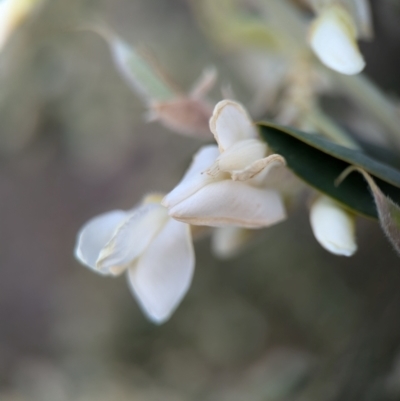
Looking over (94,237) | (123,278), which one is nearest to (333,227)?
(94,237)

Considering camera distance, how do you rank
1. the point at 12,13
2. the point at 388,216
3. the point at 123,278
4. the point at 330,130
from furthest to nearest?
the point at 123,278 → the point at 12,13 → the point at 330,130 → the point at 388,216

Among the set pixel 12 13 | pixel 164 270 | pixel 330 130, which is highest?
pixel 12 13

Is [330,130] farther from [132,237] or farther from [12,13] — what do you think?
[12,13]

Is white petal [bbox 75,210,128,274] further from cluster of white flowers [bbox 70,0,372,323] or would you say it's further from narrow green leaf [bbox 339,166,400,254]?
narrow green leaf [bbox 339,166,400,254]

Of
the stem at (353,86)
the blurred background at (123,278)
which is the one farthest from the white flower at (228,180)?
the blurred background at (123,278)

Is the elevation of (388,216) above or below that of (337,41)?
below

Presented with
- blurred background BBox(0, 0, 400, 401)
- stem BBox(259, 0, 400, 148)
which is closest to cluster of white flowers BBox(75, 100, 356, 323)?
stem BBox(259, 0, 400, 148)

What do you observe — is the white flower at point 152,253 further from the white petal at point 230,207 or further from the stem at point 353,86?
the stem at point 353,86

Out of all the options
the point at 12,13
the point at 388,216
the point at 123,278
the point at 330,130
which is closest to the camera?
the point at 388,216
